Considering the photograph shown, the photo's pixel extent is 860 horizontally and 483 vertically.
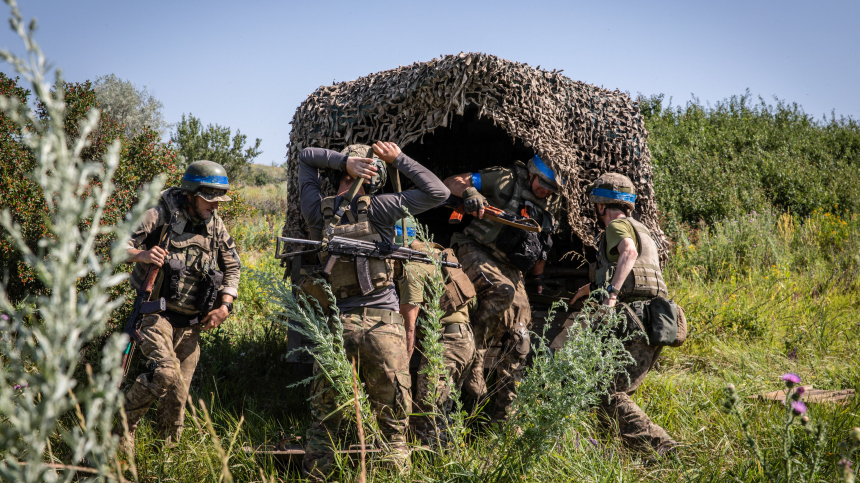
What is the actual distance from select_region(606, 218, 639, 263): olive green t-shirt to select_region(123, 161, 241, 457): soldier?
9.82ft

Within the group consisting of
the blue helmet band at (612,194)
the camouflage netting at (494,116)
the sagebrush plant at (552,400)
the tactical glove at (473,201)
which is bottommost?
the sagebrush plant at (552,400)

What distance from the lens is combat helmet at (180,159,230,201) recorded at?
421cm

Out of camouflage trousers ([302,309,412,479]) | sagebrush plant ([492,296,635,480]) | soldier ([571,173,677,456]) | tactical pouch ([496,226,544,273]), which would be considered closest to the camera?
sagebrush plant ([492,296,635,480])

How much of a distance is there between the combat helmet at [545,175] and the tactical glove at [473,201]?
583mm

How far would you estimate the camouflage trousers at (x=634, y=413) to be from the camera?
399 cm

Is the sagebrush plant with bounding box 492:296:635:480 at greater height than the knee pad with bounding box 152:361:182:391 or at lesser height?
greater

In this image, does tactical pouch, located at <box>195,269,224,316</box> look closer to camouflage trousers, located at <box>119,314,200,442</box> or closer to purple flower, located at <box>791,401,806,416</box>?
camouflage trousers, located at <box>119,314,200,442</box>

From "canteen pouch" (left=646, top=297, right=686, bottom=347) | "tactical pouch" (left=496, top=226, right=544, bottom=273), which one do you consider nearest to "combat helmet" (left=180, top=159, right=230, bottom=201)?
"tactical pouch" (left=496, top=226, right=544, bottom=273)

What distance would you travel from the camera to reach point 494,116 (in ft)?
16.2

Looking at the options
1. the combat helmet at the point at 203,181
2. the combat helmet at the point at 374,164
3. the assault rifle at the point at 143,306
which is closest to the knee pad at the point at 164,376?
the assault rifle at the point at 143,306

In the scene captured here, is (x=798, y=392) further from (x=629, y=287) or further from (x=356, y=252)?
(x=356, y=252)

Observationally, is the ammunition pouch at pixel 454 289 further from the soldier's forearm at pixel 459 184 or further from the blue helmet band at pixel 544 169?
the blue helmet band at pixel 544 169

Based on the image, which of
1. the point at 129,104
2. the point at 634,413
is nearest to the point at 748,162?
the point at 634,413

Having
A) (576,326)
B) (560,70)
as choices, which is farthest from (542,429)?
(560,70)
